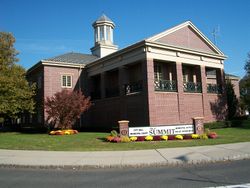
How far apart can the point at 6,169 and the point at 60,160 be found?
1947 millimetres

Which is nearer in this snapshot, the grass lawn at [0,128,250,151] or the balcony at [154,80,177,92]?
the grass lawn at [0,128,250,151]

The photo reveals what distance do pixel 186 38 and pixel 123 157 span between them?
1887 cm

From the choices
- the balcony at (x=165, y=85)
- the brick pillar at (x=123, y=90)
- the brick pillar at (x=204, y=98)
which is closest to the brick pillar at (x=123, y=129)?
the balcony at (x=165, y=85)

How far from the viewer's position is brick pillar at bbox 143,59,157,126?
2298cm

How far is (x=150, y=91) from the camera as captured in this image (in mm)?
23328

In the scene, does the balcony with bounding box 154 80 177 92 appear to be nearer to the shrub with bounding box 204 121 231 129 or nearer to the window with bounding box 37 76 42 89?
the shrub with bounding box 204 121 231 129

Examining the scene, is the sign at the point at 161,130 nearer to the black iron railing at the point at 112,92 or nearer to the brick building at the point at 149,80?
the brick building at the point at 149,80

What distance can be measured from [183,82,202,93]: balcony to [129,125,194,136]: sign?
8372 millimetres

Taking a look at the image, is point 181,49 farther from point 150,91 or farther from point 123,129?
point 123,129

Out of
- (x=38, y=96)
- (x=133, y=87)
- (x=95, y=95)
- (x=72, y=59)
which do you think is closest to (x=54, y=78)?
(x=38, y=96)

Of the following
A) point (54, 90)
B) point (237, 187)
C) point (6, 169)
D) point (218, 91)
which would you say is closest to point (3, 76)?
point (54, 90)

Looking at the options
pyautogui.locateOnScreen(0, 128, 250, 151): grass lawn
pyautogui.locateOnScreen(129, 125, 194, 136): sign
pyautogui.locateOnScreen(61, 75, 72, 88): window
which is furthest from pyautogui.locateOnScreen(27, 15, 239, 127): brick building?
pyautogui.locateOnScreen(0, 128, 250, 151): grass lawn

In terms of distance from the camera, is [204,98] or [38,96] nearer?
[204,98]

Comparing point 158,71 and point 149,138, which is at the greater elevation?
point 158,71
